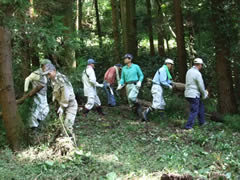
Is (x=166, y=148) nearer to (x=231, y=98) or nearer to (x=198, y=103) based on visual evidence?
(x=198, y=103)

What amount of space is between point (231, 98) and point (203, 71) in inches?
282

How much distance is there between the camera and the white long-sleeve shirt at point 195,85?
34.8 feet

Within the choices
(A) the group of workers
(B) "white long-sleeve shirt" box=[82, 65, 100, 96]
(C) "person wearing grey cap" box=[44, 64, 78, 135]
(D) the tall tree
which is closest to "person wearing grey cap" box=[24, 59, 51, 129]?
(A) the group of workers

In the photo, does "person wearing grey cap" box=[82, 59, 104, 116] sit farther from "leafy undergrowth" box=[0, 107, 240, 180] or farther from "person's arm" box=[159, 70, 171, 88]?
"person's arm" box=[159, 70, 171, 88]

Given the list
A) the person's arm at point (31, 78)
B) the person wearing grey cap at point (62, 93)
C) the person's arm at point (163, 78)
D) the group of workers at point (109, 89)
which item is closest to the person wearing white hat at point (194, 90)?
the group of workers at point (109, 89)

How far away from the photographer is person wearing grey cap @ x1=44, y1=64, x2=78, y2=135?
322 inches

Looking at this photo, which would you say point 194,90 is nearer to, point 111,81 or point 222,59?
point 222,59

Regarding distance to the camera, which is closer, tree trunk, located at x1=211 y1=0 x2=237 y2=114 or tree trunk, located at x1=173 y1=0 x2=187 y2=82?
tree trunk, located at x1=211 y1=0 x2=237 y2=114

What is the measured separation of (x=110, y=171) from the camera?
668 centimetres

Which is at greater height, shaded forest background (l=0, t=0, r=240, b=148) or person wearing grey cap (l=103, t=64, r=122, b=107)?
shaded forest background (l=0, t=0, r=240, b=148)

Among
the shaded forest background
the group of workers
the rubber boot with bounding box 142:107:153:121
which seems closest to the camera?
the group of workers

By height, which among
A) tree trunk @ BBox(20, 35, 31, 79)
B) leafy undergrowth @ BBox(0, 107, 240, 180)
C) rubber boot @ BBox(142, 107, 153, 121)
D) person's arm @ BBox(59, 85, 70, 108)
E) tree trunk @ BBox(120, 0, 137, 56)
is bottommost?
leafy undergrowth @ BBox(0, 107, 240, 180)

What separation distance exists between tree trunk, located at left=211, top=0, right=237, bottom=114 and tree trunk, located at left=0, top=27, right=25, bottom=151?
7.60 meters

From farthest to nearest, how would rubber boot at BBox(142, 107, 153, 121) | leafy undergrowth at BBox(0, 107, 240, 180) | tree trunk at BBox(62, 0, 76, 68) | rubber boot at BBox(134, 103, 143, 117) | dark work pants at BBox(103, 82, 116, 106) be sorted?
dark work pants at BBox(103, 82, 116, 106)
tree trunk at BBox(62, 0, 76, 68)
rubber boot at BBox(134, 103, 143, 117)
rubber boot at BBox(142, 107, 153, 121)
leafy undergrowth at BBox(0, 107, 240, 180)
